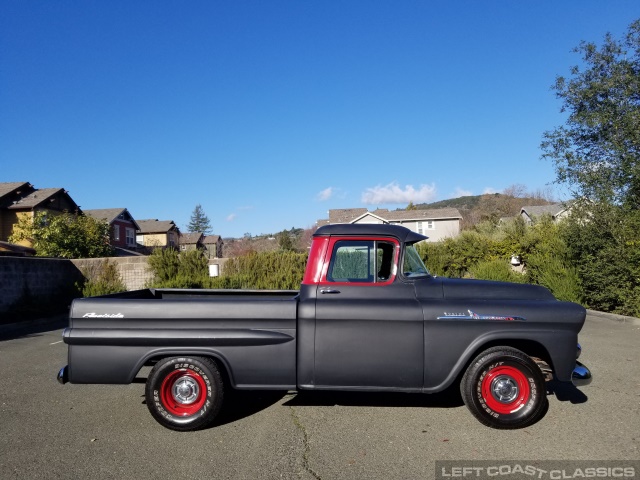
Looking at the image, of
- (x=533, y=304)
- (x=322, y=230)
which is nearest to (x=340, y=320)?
(x=322, y=230)

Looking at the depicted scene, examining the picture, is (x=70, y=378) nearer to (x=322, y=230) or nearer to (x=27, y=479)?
(x=27, y=479)

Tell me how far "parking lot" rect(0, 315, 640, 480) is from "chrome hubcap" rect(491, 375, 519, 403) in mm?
301

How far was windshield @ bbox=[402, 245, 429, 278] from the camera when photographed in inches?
183

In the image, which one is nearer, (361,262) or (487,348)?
(487,348)

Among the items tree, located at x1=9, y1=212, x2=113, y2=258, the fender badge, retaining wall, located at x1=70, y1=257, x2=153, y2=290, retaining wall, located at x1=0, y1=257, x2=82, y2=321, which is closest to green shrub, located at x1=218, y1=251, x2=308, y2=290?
retaining wall, located at x1=70, y1=257, x2=153, y2=290

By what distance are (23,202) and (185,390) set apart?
120 ft

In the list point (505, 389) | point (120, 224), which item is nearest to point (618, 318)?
point (505, 389)

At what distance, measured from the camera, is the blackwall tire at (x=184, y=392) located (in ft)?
14.2

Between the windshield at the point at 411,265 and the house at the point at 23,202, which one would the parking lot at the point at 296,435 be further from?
the house at the point at 23,202

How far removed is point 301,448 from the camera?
13.1ft

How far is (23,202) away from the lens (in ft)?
113

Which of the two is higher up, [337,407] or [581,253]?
[581,253]

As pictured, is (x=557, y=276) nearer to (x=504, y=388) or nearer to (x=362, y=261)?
(x=504, y=388)

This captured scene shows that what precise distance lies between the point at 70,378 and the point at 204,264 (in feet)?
38.3
